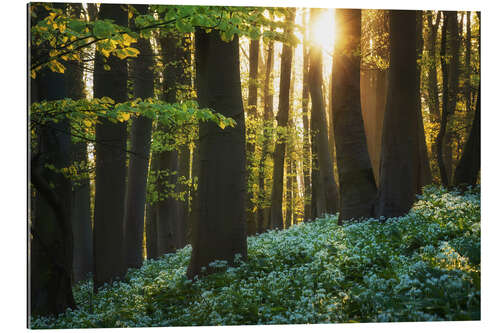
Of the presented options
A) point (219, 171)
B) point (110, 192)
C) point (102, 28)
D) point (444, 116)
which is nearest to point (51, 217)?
point (110, 192)

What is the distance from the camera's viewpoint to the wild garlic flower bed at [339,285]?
16.7 ft

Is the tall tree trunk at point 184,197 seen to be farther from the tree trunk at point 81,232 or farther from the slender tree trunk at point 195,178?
the tree trunk at point 81,232

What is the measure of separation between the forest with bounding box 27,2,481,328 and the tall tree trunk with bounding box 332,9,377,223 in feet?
0.10

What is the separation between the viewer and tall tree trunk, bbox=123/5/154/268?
1009cm

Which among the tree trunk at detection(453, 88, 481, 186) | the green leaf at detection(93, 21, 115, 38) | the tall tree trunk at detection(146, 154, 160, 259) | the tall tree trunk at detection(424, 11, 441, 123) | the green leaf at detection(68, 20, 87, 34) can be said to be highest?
the tall tree trunk at detection(424, 11, 441, 123)

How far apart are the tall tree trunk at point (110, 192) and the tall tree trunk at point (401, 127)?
Result: 5180 mm

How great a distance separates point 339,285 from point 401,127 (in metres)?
3.91

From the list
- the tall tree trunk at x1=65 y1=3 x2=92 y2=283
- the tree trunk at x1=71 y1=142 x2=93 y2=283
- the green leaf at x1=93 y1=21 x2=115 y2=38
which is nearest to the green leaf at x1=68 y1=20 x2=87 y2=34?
the green leaf at x1=93 y1=21 x2=115 y2=38

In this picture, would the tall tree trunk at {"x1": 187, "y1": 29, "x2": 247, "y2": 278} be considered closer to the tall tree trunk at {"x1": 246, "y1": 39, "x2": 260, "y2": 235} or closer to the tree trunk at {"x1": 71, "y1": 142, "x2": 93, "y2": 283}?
the tree trunk at {"x1": 71, "y1": 142, "x2": 93, "y2": 283}

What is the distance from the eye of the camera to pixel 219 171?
6.80 meters

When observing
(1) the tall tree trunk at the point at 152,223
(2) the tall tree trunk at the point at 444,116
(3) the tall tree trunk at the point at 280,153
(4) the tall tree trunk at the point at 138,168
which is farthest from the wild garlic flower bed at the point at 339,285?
(3) the tall tree trunk at the point at 280,153

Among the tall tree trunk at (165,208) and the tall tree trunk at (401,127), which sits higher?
the tall tree trunk at (401,127)
